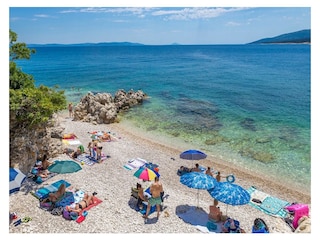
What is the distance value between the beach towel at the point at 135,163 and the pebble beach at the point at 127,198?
0.27 m

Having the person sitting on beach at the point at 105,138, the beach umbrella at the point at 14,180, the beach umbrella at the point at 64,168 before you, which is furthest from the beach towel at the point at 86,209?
the person sitting on beach at the point at 105,138

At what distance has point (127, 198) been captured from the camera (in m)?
11.6

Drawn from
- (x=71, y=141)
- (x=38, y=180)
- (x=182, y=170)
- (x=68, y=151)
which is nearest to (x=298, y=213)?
(x=182, y=170)

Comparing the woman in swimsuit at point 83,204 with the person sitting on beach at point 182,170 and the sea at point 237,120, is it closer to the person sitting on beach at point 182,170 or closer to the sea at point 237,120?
the person sitting on beach at point 182,170

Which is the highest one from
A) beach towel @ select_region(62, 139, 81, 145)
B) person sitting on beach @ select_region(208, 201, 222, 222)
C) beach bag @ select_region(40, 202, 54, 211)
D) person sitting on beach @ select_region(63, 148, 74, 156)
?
beach towel @ select_region(62, 139, 81, 145)

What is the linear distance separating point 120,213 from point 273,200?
330 inches

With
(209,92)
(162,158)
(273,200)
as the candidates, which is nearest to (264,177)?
(273,200)

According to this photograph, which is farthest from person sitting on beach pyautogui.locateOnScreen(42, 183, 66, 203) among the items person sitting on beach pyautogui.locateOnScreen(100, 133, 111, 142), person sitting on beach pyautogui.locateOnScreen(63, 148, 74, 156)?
person sitting on beach pyautogui.locateOnScreen(100, 133, 111, 142)

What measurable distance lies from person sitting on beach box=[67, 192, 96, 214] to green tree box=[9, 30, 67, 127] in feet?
14.4

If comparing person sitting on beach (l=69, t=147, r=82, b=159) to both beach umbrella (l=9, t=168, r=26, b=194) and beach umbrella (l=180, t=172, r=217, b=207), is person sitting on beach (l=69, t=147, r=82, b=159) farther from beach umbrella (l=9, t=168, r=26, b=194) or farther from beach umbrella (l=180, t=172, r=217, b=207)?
beach umbrella (l=180, t=172, r=217, b=207)

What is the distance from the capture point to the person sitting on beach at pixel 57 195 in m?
10.5

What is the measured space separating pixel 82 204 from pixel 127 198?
2.18 metres

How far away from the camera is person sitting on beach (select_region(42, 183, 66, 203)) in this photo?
412 inches

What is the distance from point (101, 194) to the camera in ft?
38.4
